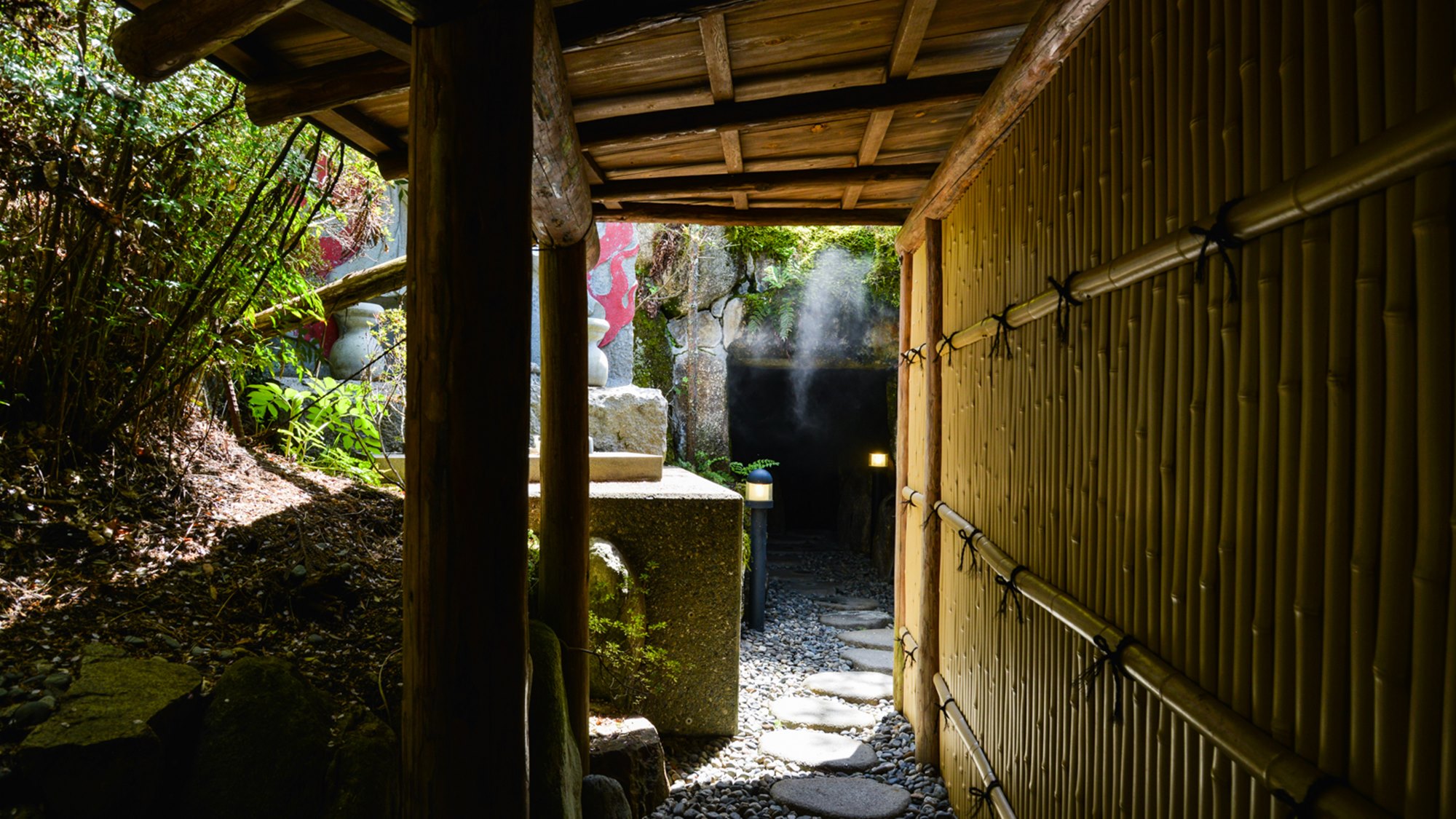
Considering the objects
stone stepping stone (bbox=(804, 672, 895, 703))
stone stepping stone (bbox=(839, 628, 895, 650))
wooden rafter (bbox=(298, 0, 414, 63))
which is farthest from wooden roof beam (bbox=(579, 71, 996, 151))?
stone stepping stone (bbox=(839, 628, 895, 650))

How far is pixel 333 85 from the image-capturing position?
94.3 inches

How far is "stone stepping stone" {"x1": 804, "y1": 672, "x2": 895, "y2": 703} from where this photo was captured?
18.0 feet

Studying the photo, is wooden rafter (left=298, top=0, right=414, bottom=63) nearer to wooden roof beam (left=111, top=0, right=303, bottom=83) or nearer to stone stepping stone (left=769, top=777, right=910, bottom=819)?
wooden roof beam (left=111, top=0, right=303, bottom=83)

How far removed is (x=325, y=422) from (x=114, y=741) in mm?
3343

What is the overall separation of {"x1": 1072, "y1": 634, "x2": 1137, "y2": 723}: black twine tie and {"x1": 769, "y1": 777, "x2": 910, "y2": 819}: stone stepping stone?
196 cm

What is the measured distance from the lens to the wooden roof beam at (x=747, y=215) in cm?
434

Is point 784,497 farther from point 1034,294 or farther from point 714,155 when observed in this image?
point 1034,294

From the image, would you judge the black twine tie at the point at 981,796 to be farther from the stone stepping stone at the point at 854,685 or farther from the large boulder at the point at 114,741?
the large boulder at the point at 114,741

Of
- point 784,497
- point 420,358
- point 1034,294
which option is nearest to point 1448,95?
point 1034,294

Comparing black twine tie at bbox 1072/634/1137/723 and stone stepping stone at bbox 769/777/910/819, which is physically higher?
black twine tie at bbox 1072/634/1137/723

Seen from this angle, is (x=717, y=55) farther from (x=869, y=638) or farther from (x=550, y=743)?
(x=869, y=638)

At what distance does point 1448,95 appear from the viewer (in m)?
0.97

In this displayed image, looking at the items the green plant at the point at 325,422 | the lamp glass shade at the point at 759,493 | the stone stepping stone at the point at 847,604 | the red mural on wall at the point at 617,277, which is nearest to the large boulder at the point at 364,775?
the green plant at the point at 325,422

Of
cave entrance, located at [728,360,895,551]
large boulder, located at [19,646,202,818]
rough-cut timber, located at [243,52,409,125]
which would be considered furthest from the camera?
cave entrance, located at [728,360,895,551]
